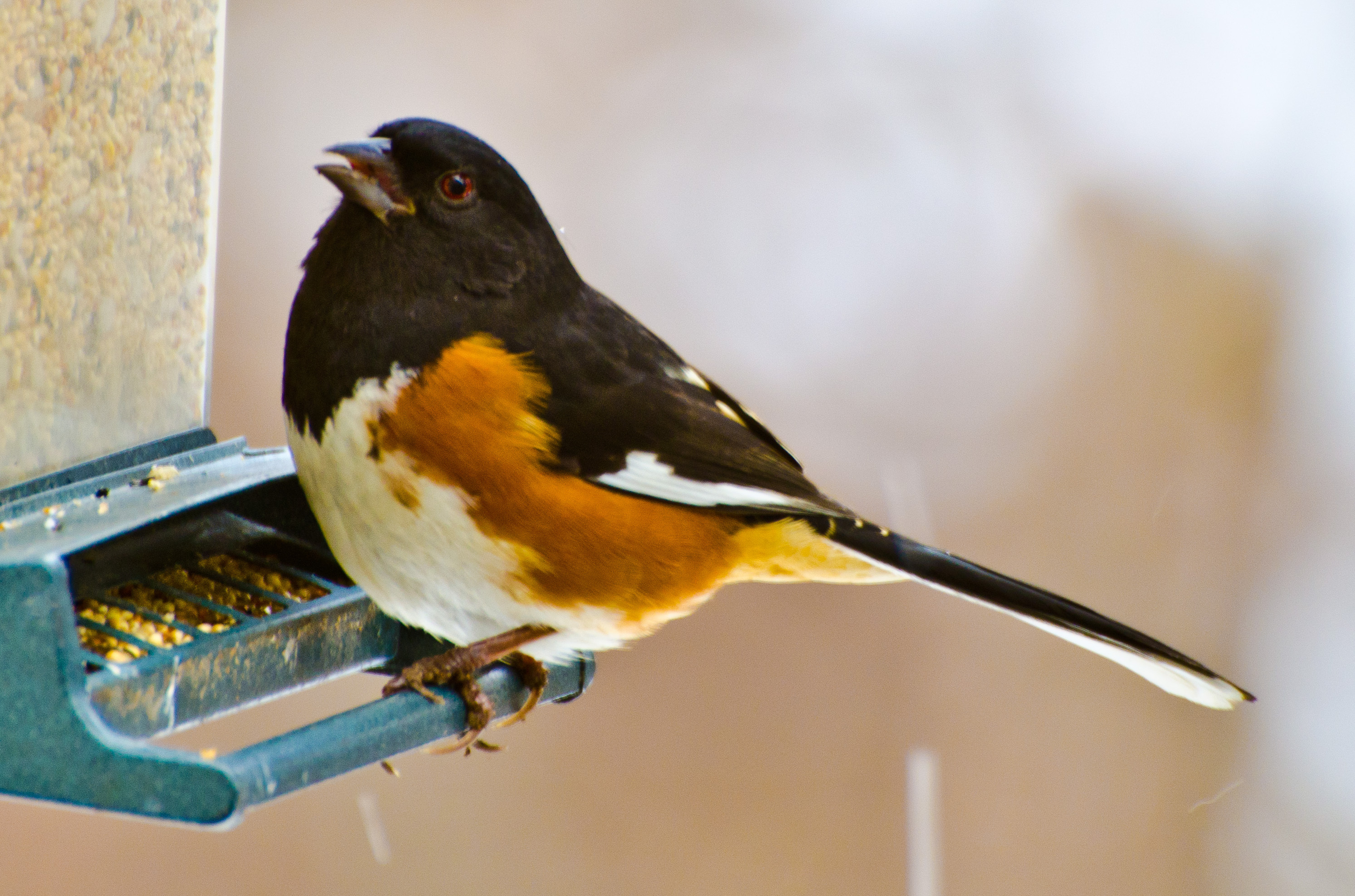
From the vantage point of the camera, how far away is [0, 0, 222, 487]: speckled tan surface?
1.77m

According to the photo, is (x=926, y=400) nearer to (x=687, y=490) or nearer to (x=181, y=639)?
(x=687, y=490)

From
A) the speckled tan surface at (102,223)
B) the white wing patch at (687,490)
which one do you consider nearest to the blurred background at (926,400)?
the speckled tan surface at (102,223)

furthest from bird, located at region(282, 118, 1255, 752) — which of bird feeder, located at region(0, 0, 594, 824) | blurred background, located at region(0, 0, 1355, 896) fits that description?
blurred background, located at region(0, 0, 1355, 896)

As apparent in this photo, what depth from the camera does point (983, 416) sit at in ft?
15.4

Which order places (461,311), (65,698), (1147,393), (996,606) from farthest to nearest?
1. (1147,393)
2. (996,606)
3. (461,311)
4. (65,698)

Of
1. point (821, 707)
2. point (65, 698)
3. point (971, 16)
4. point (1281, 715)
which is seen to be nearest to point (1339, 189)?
point (971, 16)

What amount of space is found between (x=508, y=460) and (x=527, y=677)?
37 cm

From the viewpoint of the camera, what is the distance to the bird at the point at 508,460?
5.98 ft

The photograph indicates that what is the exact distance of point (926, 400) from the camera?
478 centimetres

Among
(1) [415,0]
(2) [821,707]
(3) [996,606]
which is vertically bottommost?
(2) [821,707]

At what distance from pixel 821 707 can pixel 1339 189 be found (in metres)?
2.32

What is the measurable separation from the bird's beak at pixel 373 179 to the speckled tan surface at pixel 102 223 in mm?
268

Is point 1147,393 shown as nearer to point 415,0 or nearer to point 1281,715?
point 1281,715

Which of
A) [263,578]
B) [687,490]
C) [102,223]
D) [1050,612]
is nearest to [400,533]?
[263,578]
